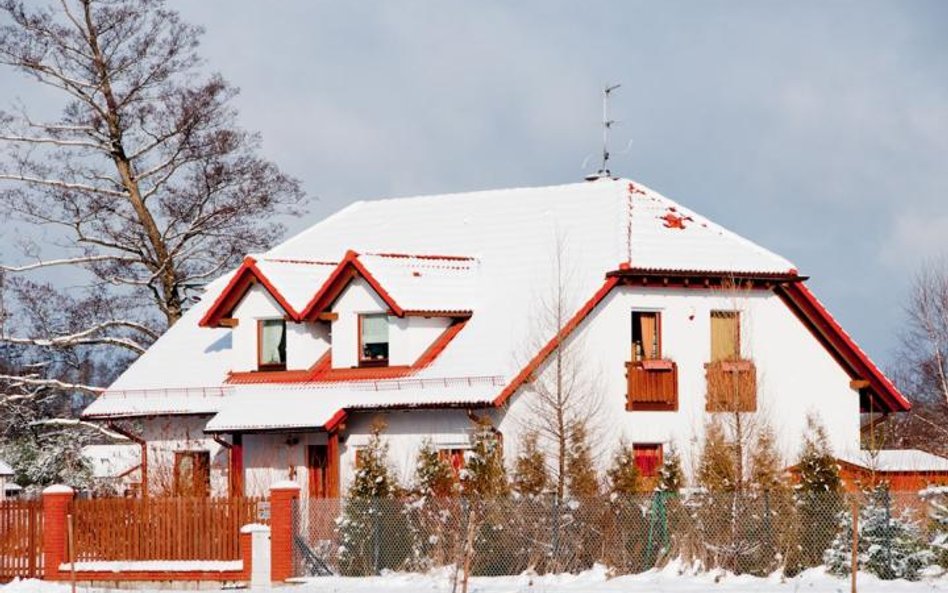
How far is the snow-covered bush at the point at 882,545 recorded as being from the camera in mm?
32062

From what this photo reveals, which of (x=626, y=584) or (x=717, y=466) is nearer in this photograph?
(x=626, y=584)

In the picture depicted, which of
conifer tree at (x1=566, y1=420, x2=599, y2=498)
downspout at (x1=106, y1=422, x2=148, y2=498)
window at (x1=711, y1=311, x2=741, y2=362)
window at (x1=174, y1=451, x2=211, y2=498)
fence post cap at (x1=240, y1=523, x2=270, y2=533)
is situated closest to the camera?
fence post cap at (x1=240, y1=523, x2=270, y2=533)

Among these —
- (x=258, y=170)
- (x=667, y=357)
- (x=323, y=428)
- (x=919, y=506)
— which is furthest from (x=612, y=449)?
(x=258, y=170)

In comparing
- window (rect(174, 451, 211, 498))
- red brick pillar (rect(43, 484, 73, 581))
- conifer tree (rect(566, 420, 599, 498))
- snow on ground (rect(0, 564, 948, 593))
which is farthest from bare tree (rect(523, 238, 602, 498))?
red brick pillar (rect(43, 484, 73, 581))

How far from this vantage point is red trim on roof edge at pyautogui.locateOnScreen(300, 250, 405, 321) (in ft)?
142

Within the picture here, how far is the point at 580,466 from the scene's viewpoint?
1502 inches

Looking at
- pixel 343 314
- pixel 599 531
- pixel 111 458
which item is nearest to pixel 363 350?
pixel 343 314

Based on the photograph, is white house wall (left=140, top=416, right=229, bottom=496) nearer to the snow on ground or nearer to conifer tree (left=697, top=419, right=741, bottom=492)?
the snow on ground

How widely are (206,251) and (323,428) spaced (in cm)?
1653

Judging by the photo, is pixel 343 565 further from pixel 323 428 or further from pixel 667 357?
pixel 667 357

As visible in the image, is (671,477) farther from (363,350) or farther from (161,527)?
(363,350)

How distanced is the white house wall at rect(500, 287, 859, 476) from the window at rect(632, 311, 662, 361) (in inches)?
5.6

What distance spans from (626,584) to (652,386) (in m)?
9.72

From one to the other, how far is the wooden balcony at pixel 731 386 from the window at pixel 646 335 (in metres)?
1.10
